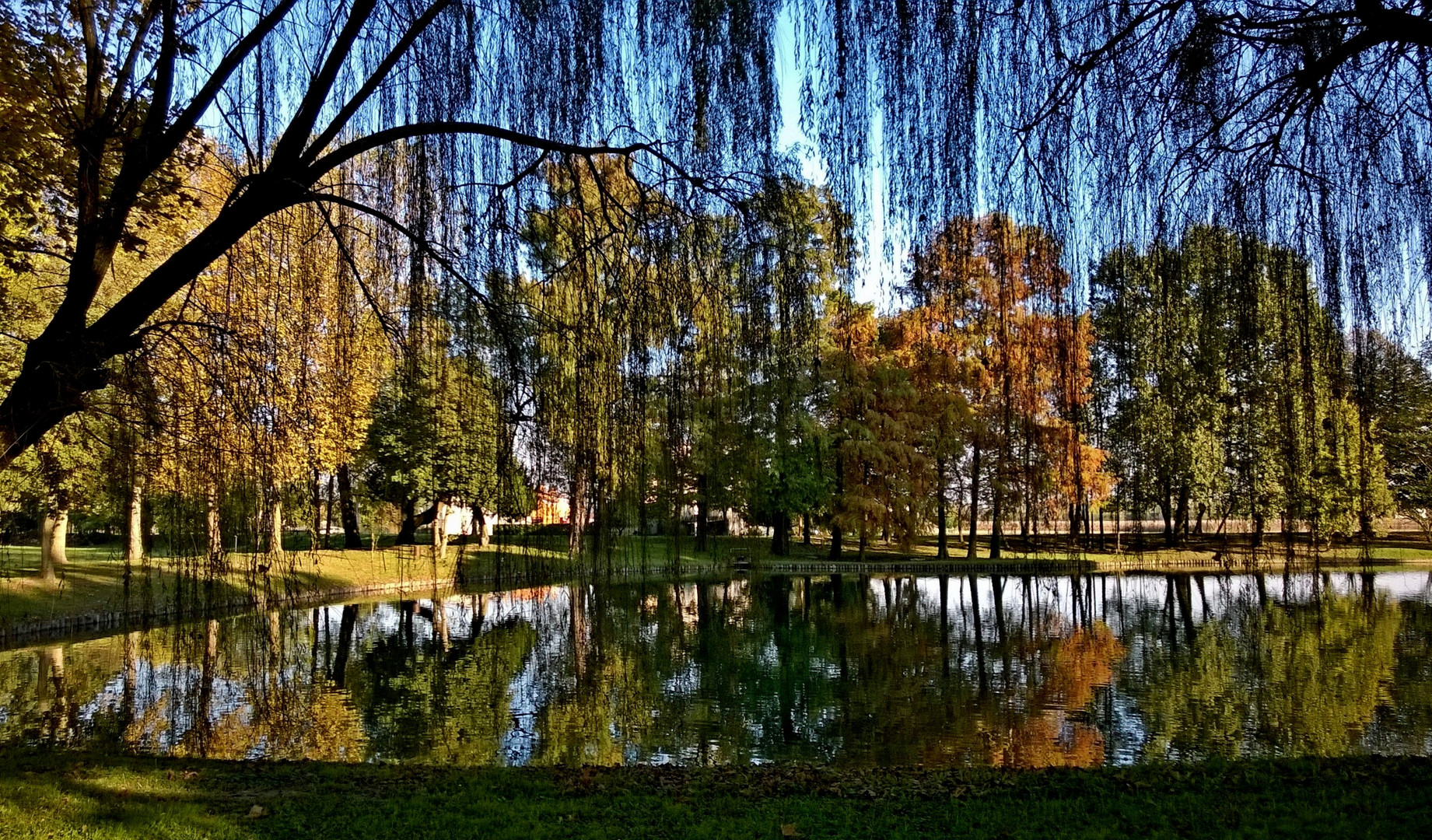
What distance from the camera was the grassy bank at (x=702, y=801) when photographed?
5312mm

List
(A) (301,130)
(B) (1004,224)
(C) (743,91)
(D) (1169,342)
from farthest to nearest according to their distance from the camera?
(A) (301,130), (C) (743,91), (D) (1169,342), (B) (1004,224)

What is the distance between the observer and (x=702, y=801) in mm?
6094

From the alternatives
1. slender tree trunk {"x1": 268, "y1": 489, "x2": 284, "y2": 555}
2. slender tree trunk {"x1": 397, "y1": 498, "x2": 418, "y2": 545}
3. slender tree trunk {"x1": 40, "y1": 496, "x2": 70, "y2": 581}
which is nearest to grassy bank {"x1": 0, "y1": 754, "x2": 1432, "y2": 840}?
slender tree trunk {"x1": 268, "y1": 489, "x2": 284, "y2": 555}

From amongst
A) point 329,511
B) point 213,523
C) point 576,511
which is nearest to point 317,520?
point 329,511

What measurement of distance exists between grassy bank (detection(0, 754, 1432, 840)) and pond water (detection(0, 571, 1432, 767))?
635 mm

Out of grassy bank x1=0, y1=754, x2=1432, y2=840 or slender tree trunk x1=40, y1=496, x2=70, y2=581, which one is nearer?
grassy bank x1=0, y1=754, x2=1432, y2=840

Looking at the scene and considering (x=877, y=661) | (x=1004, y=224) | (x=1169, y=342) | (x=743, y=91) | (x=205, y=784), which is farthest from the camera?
(x=877, y=661)

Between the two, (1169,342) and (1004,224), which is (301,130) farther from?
(1169,342)

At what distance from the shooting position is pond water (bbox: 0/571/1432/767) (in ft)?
22.4

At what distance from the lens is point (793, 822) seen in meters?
5.56

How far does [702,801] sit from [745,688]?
5.49 metres

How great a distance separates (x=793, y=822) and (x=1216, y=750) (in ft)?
17.2

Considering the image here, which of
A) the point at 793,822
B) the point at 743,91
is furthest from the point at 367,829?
the point at 743,91

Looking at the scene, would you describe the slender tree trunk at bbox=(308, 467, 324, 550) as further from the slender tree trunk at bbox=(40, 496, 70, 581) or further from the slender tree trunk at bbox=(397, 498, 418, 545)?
the slender tree trunk at bbox=(397, 498, 418, 545)
